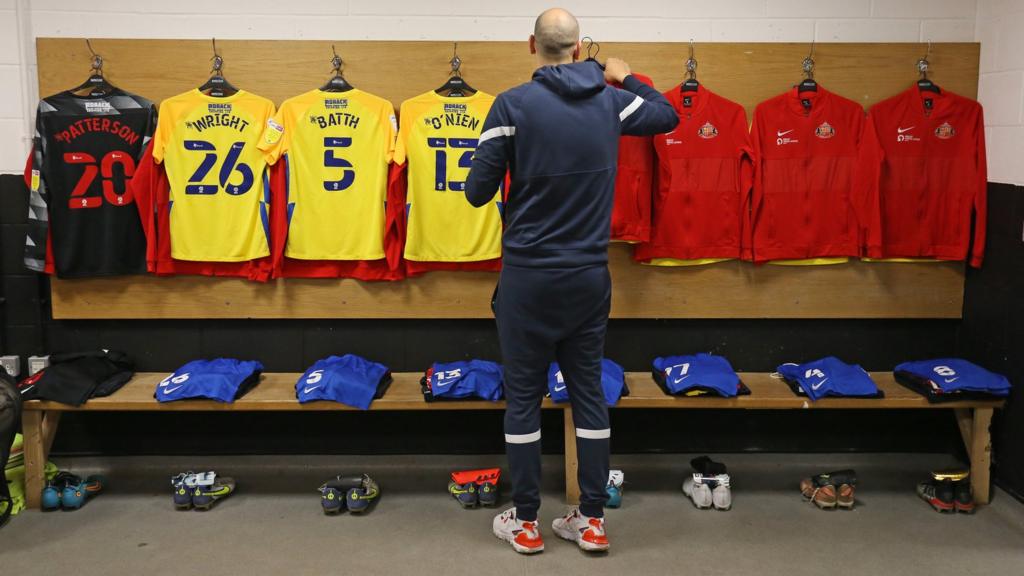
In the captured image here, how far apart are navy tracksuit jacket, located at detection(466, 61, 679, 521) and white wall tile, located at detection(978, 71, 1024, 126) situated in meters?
1.63

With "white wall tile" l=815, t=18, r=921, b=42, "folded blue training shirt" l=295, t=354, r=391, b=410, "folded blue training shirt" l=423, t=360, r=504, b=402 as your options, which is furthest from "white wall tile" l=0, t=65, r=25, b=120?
"white wall tile" l=815, t=18, r=921, b=42

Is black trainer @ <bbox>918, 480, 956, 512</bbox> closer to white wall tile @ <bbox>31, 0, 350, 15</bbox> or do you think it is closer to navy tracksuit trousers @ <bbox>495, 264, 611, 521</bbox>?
navy tracksuit trousers @ <bbox>495, 264, 611, 521</bbox>

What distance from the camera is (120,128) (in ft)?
12.8

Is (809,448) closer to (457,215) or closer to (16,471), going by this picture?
(457,215)

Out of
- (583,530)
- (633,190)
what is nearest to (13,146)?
(633,190)

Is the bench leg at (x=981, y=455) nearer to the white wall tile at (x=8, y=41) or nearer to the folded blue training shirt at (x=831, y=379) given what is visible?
the folded blue training shirt at (x=831, y=379)

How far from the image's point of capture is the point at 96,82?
3.89m

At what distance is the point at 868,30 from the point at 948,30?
13.5 inches

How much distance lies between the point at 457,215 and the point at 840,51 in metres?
1.77

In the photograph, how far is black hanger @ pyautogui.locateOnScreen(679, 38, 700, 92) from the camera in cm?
392

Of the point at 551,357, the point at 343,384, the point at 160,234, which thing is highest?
the point at 160,234

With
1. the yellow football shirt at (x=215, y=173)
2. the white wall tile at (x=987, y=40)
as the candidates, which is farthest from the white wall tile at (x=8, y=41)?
the white wall tile at (x=987, y=40)

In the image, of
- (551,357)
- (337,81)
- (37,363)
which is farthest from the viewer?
(37,363)

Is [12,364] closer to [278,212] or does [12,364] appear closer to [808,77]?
[278,212]
